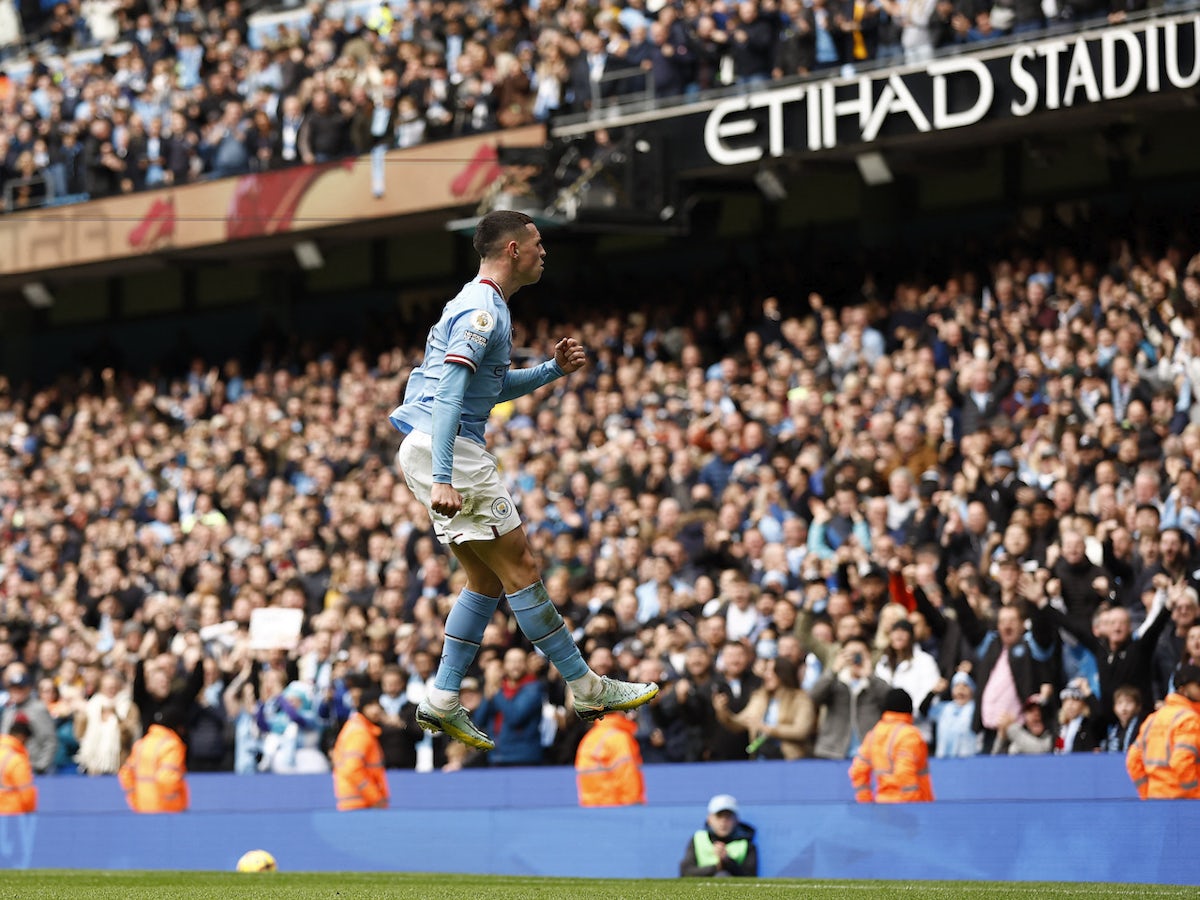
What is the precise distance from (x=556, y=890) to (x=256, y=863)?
4493mm

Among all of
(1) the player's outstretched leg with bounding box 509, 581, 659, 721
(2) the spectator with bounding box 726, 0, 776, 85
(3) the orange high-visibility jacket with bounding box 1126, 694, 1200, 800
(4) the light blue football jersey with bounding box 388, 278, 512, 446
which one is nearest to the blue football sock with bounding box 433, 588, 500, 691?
(1) the player's outstretched leg with bounding box 509, 581, 659, 721

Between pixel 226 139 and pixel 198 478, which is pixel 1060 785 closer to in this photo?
pixel 198 478

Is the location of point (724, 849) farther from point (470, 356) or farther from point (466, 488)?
point (470, 356)

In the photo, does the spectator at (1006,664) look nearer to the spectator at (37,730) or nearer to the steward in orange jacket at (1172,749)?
the steward in orange jacket at (1172,749)

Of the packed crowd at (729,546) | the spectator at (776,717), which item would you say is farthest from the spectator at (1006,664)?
the spectator at (776,717)

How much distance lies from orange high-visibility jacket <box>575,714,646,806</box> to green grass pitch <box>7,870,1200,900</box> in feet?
4.46

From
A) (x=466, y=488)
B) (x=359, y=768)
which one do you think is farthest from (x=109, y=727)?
(x=466, y=488)

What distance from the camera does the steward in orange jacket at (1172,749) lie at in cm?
1193

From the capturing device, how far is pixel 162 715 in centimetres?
1828

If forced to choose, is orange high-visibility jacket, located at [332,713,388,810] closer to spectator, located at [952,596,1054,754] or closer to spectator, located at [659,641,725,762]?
spectator, located at [659,641,725,762]

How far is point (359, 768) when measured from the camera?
15.4 metres

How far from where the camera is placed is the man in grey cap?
1298 cm

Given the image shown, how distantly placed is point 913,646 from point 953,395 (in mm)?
3206

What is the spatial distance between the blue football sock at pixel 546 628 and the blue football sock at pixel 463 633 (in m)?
0.17
